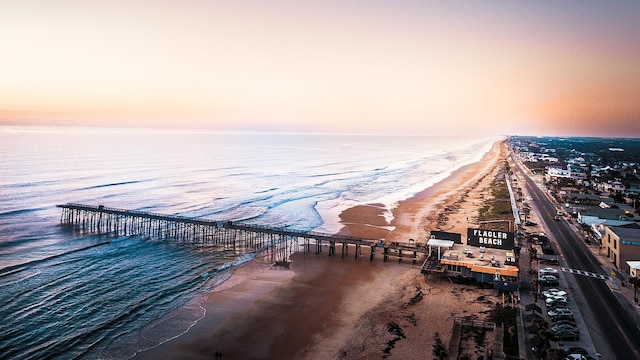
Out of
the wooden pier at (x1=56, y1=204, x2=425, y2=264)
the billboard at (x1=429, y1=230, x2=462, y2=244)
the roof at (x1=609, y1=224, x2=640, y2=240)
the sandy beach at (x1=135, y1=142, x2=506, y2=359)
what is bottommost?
the sandy beach at (x1=135, y1=142, x2=506, y2=359)

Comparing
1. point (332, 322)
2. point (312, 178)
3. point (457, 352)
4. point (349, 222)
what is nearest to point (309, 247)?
point (349, 222)

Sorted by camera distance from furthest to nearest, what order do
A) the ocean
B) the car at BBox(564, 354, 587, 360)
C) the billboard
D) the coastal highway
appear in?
the billboard < the ocean < the coastal highway < the car at BBox(564, 354, 587, 360)

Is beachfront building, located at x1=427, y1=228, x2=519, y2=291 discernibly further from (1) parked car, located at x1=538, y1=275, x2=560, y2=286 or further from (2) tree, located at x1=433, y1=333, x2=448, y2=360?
(2) tree, located at x1=433, y1=333, x2=448, y2=360

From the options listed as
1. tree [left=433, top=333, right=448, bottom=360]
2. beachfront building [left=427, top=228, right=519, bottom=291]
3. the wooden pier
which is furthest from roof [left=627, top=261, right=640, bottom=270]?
tree [left=433, top=333, right=448, bottom=360]

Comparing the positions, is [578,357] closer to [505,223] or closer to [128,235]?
[505,223]

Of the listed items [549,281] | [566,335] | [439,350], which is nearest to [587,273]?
[549,281]

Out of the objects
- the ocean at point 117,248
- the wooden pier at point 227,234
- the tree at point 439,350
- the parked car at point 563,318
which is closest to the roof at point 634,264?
the parked car at point 563,318
